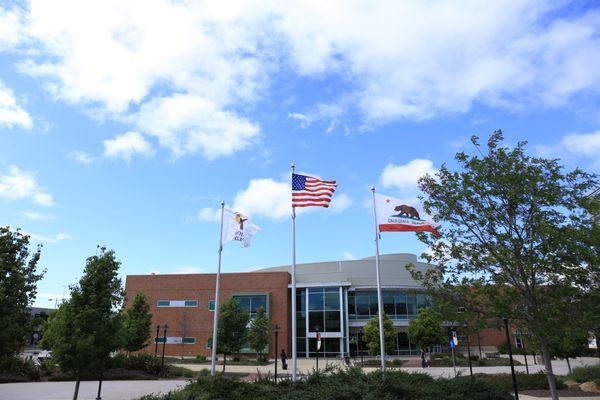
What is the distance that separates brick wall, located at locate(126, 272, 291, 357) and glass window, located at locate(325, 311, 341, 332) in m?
4.62

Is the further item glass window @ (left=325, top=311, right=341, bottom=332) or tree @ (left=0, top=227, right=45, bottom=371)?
glass window @ (left=325, top=311, right=341, bottom=332)

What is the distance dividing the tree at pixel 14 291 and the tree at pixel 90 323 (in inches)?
51.8

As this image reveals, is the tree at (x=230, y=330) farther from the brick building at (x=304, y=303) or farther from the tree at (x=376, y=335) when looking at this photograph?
the brick building at (x=304, y=303)

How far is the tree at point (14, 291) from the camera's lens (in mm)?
15992

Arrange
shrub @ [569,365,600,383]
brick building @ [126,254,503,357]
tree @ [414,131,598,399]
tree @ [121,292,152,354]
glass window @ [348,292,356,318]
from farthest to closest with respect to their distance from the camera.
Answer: glass window @ [348,292,356,318] < brick building @ [126,254,503,357] < tree @ [121,292,152,354] < shrub @ [569,365,600,383] < tree @ [414,131,598,399]

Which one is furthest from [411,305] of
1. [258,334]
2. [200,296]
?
[200,296]

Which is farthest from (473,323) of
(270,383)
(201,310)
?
(201,310)

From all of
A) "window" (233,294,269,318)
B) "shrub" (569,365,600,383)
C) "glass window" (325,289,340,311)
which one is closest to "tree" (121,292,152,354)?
"window" (233,294,269,318)

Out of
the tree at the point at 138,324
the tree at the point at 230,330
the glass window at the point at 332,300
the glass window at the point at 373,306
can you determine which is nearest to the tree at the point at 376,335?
the glass window at the point at 332,300

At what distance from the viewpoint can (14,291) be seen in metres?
17.7

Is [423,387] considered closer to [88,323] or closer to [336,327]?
[88,323]

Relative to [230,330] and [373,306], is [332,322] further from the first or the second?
[230,330]

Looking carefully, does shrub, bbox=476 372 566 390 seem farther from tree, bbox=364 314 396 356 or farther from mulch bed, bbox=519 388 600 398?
tree, bbox=364 314 396 356

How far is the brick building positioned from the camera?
51.0m
